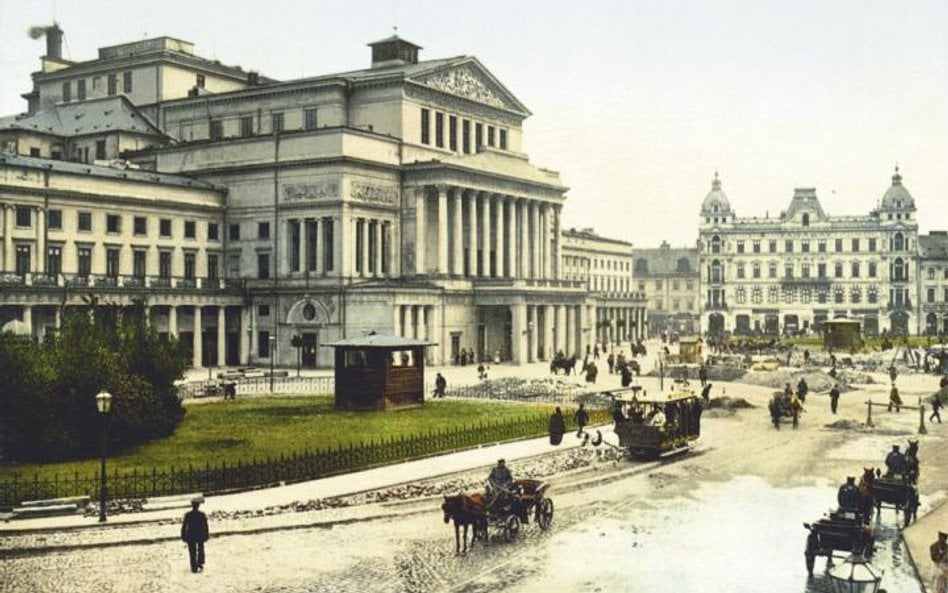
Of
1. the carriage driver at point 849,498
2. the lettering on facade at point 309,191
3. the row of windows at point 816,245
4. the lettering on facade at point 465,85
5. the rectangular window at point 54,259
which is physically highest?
the lettering on facade at point 465,85

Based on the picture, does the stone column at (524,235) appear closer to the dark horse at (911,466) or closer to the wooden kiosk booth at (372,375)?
the wooden kiosk booth at (372,375)

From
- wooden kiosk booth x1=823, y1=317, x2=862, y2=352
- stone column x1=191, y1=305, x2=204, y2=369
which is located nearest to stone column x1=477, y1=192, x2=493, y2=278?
stone column x1=191, y1=305, x2=204, y2=369

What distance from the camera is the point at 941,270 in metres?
150

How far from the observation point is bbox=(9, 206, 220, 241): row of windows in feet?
224

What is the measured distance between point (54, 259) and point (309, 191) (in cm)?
1950

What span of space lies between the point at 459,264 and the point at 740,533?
212 ft

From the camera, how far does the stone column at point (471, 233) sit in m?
89.4

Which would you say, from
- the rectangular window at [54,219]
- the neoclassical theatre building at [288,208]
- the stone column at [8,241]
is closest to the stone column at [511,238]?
the neoclassical theatre building at [288,208]

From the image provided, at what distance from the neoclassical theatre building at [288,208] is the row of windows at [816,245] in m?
60.0

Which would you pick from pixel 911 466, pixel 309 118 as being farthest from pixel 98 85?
pixel 911 466

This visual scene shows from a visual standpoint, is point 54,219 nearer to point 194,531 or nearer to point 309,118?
point 309,118

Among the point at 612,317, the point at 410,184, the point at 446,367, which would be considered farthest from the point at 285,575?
the point at 612,317

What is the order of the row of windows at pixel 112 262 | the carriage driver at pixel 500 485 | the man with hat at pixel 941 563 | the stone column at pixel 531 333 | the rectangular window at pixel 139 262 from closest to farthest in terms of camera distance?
the man with hat at pixel 941 563 < the carriage driver at pixel 500 485 < the row of windows at pixel 112 262 < the rectangular window at pixel 139 262 < the stone column at pixel 531 333

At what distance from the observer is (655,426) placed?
114 ft
